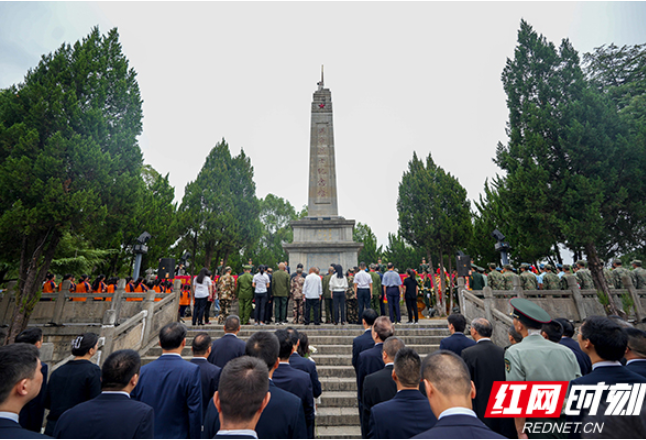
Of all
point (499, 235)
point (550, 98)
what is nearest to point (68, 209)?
point (499, 235)

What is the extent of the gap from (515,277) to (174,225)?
18.3m

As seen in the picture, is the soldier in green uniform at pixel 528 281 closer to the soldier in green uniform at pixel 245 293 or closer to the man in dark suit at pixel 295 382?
the soldier in green uniform at pixel 245 293

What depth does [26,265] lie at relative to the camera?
959cm

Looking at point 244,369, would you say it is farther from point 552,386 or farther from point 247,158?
point 247,158

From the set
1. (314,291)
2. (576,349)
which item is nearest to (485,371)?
(576,349)

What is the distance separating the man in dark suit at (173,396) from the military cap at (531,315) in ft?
10.1

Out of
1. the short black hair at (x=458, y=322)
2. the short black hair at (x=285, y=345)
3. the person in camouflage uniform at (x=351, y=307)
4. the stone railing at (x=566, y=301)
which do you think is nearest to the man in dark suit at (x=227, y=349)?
the short black hair at (x=285, y=345)

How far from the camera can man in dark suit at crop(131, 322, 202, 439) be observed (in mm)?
2729

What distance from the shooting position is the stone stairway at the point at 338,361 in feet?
16.1

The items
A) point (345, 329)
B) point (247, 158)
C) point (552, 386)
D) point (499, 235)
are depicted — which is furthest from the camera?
point (247, 158)

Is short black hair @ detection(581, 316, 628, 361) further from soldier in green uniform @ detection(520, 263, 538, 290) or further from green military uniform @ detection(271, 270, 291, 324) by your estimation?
soldier in green uniform @ detection(520, 263, 538, 290)

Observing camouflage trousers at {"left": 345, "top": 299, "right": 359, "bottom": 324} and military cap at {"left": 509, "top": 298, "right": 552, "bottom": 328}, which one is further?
camouflage trousers at {"left": 345, "top": 299, "right": 359, "bottom": 324}

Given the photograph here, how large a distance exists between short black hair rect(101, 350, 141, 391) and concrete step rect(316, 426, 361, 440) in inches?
125

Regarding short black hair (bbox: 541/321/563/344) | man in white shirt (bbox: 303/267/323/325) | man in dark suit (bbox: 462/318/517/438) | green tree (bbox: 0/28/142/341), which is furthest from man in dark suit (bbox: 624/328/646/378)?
green tree (bbox: 0/28/142/341)
